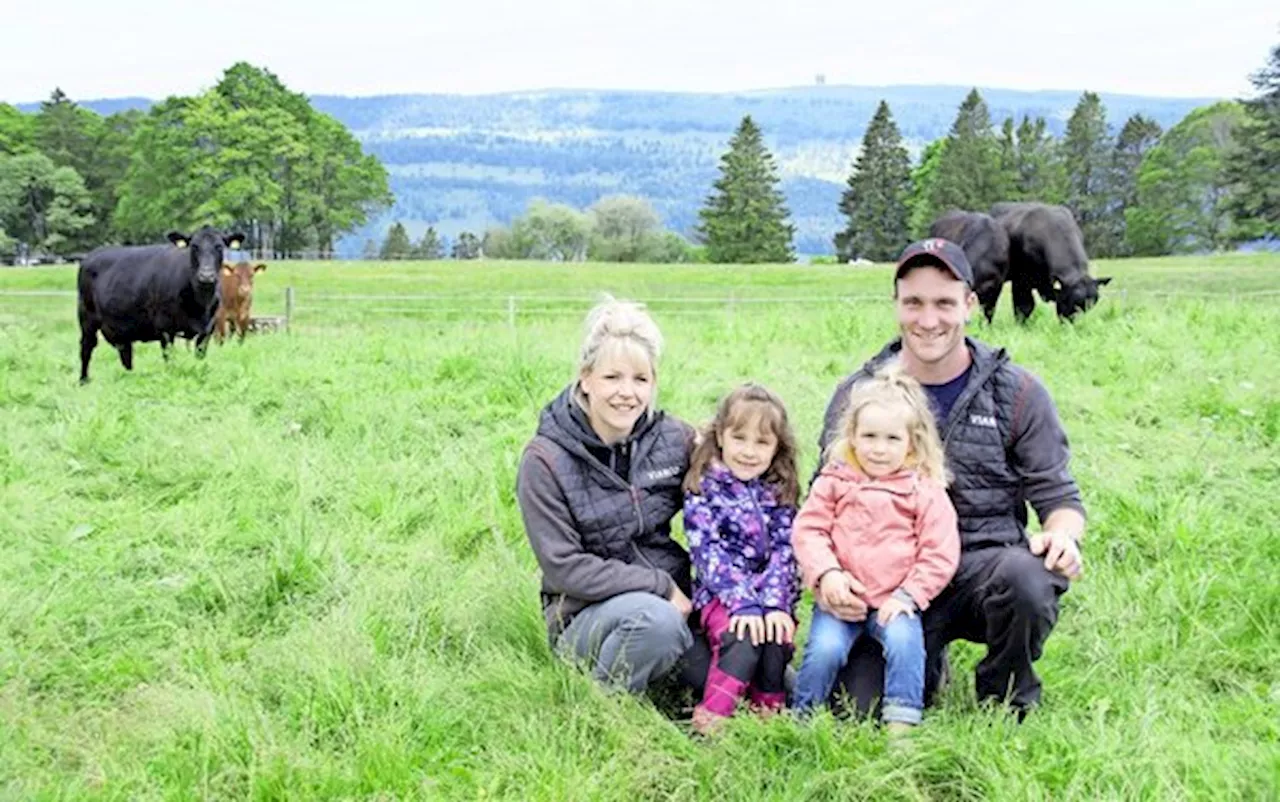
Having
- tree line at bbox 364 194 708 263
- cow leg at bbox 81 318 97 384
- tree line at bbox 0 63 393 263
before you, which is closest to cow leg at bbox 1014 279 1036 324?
cow leg at bbox 81 318 97 384

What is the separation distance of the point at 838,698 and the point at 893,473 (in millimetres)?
680

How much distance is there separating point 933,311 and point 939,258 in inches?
6.4

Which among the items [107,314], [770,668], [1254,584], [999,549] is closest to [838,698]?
[770,668]

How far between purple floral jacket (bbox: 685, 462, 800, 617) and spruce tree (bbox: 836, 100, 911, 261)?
2433 inches

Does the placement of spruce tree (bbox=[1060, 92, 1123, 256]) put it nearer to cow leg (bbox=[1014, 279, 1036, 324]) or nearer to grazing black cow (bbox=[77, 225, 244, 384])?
cow leg (bbox=[1014, 279, 1036, 324])

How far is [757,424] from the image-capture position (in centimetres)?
344

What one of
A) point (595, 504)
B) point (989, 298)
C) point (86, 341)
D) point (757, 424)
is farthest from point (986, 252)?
point (595, 504)

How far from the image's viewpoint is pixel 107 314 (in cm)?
1089

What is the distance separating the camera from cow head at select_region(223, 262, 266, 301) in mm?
15469

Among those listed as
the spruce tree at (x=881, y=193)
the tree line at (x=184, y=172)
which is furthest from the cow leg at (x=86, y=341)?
the spruce tree at (x=881, y=193)

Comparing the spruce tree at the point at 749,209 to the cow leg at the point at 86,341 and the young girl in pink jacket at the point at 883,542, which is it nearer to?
Result: the cow leg at the point at 86,341

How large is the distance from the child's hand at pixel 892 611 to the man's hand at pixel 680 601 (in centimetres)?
62

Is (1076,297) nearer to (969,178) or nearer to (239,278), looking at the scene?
(239,278)

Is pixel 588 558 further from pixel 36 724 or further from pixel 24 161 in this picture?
pixel 24 161
